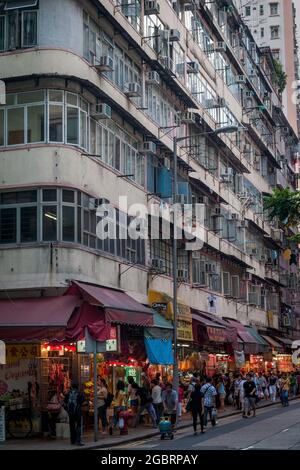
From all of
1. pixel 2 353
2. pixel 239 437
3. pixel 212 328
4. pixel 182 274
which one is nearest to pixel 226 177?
pixel 182 274

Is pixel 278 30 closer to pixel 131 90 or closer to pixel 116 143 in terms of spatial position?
pixel 131 90

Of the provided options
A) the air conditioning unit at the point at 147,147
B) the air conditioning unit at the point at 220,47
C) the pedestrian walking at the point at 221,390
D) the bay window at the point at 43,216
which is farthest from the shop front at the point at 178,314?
the air conditioning unit at the point at 220,47

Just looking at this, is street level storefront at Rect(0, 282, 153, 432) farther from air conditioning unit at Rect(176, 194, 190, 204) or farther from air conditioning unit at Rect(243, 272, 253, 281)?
air conditioning unit at Rect(243, 272, 253, 281)

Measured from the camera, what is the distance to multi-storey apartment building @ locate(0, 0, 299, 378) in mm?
23078

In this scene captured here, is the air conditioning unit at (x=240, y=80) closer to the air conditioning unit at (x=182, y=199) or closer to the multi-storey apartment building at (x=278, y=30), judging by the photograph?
the air conditioning unit at (x=182, y=199)

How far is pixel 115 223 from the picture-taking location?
2642 cm

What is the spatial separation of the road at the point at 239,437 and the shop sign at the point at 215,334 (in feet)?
20.4

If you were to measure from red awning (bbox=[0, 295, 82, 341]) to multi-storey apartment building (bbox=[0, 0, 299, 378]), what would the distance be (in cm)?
56

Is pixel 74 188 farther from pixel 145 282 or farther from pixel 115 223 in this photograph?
pixel 145 282

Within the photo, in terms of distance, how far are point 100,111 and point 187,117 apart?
1228cm

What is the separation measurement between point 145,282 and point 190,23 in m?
15.9

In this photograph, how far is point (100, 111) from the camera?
25141 mm
